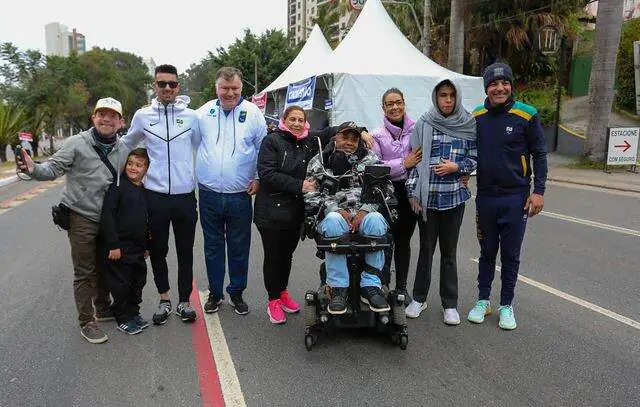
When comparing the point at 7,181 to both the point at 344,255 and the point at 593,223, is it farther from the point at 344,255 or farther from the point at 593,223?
the point at 593,223

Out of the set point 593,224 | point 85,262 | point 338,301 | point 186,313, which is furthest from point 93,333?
point 593,224

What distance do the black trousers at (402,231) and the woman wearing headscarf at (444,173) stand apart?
0.15 metres

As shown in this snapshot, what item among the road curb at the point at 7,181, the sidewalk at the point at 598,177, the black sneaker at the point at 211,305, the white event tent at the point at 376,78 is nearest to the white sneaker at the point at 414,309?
the black sneaker at the point at 211,305

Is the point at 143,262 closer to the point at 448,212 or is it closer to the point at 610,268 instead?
the point at 448,212

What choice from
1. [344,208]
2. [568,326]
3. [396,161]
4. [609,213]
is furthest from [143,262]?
[609,213]

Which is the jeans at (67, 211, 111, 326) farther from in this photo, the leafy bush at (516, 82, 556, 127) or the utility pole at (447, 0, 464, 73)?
the leafy bush at (516, 82, 556, 127)

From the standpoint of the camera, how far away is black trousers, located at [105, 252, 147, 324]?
4086 millimetres

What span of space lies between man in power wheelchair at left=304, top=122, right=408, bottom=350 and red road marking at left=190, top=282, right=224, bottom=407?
0.74 meters

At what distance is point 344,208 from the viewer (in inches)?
151

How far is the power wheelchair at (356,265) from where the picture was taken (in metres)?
3.63

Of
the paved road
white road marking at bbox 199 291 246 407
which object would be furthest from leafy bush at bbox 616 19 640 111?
white road marking at bbox 199 291 246 407

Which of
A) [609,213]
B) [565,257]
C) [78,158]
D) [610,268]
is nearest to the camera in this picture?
[78,158]

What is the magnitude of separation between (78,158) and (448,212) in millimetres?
3022

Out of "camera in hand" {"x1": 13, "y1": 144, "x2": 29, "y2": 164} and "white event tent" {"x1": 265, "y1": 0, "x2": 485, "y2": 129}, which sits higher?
"white event tent" {"x1": 265, "y1": 0, "x2": 485, "y2": 129}
